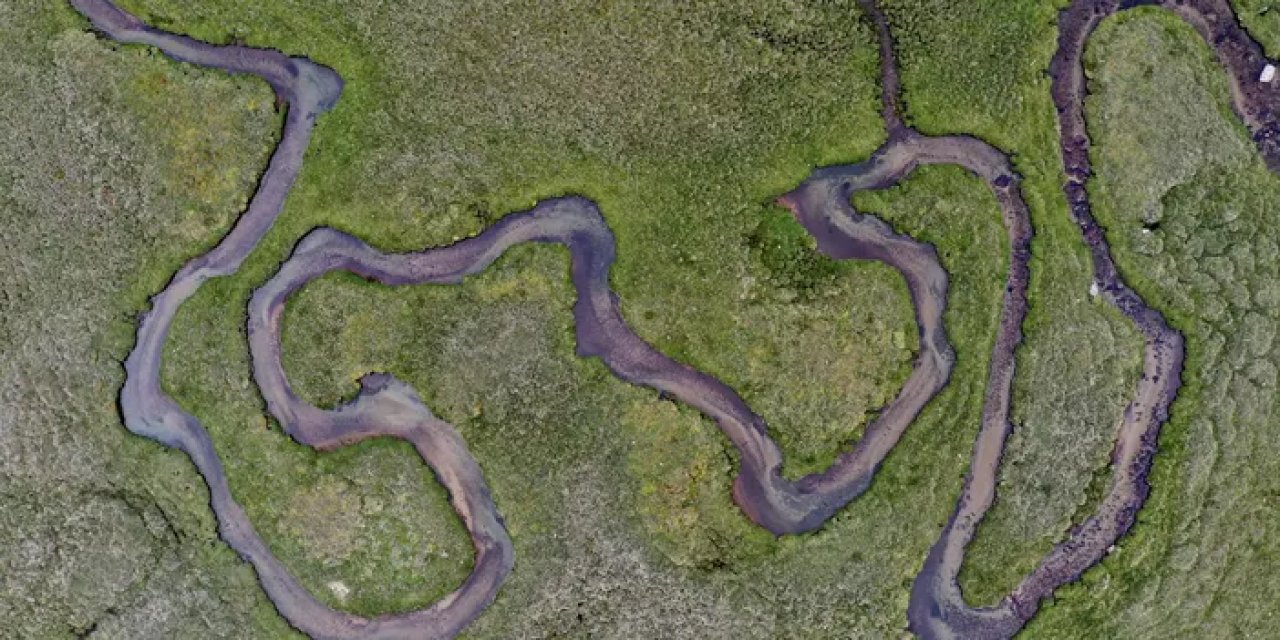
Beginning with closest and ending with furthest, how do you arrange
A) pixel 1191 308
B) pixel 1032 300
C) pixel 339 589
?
pixel 339 589
pixel 1032 300
pixel 1191 308

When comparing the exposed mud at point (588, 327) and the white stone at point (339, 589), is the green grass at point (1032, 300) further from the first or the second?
the white stone at point (339, 589)

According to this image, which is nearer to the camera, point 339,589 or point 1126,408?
point 339,589

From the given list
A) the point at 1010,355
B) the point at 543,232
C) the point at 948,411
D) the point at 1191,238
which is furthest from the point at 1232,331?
the point at 543,232

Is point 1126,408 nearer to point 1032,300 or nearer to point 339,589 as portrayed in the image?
point 1032,300

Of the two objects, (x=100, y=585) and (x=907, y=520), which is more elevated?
(x=907, y=520)

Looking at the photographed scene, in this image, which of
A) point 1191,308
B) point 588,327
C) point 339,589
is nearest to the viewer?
point 339,589

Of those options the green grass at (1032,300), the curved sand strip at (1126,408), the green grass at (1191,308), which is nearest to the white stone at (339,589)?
the curved sand strip at (1126,408)

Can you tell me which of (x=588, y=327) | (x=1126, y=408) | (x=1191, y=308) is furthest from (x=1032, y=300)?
(x=588, y=327)

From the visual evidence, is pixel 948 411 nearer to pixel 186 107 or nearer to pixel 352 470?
pixel 352 470

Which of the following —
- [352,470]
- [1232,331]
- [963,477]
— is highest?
[1232,331]
